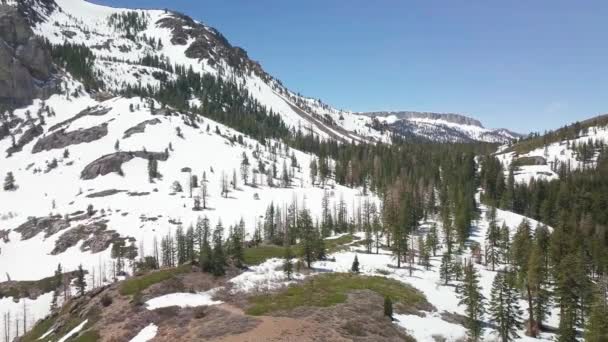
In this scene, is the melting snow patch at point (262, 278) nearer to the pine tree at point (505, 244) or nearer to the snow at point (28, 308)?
the pine tree at point (505, 244)

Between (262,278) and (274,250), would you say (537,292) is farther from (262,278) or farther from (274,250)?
(274,250)

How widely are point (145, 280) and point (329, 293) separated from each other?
3890 cm

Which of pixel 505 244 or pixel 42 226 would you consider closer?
pixel 505 244

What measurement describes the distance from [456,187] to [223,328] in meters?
151

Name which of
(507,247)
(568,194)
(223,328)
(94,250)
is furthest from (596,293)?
(94,250)

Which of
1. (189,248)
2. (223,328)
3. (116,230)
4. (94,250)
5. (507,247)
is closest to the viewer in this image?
(223,328)

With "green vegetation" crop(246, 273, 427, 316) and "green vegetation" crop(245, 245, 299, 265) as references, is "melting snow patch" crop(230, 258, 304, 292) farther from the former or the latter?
"green vegetation" crop(246, 273, 427, 316)

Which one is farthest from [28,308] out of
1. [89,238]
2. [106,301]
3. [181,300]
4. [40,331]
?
[181,300]

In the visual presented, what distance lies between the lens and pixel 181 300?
71.4 meters

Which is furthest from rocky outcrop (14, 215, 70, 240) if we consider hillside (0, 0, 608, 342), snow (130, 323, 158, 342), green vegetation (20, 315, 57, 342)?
snow (130, 323, 158, 342)

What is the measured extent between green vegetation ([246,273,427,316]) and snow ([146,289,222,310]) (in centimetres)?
863

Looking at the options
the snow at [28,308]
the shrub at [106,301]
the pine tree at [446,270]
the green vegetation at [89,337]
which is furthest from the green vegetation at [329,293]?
the snow at [28,308]

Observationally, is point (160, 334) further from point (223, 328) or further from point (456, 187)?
point (456, 187)

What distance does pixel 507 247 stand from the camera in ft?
391
